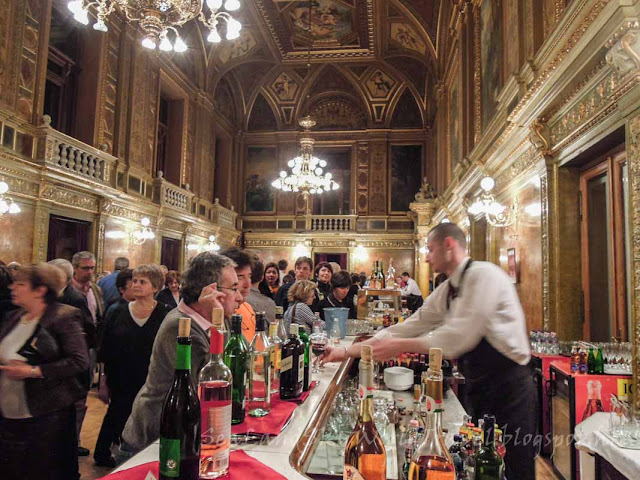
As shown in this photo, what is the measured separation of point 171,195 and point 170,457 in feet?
37.9

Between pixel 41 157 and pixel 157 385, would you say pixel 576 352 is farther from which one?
pixel 41 157

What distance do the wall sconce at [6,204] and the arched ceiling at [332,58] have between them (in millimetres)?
8152

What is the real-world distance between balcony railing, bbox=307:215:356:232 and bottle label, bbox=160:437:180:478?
15826 mm

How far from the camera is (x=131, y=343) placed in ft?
10.8

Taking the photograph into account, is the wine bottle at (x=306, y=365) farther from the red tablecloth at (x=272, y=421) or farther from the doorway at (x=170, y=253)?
the doorway at (x=170, y=253)

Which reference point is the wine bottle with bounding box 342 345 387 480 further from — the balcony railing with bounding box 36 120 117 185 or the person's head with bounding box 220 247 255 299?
the balcony railing with bounding box 36 120 117 185

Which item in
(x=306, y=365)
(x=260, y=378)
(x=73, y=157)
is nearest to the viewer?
(x=260, y=378)

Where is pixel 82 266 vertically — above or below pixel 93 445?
above

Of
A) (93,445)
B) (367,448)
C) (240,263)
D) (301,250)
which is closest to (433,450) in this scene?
(367,448)

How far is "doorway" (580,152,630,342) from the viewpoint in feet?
12.7

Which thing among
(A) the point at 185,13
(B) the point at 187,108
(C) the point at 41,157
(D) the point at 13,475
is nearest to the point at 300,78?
(B) the point at 187,108

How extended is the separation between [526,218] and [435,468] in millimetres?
4877

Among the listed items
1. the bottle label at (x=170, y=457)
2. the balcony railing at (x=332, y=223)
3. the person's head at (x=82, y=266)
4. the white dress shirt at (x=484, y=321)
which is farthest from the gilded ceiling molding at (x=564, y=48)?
the balcony railing at (x=332, y=223)

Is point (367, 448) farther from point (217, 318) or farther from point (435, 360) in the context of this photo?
point (217, 318)
